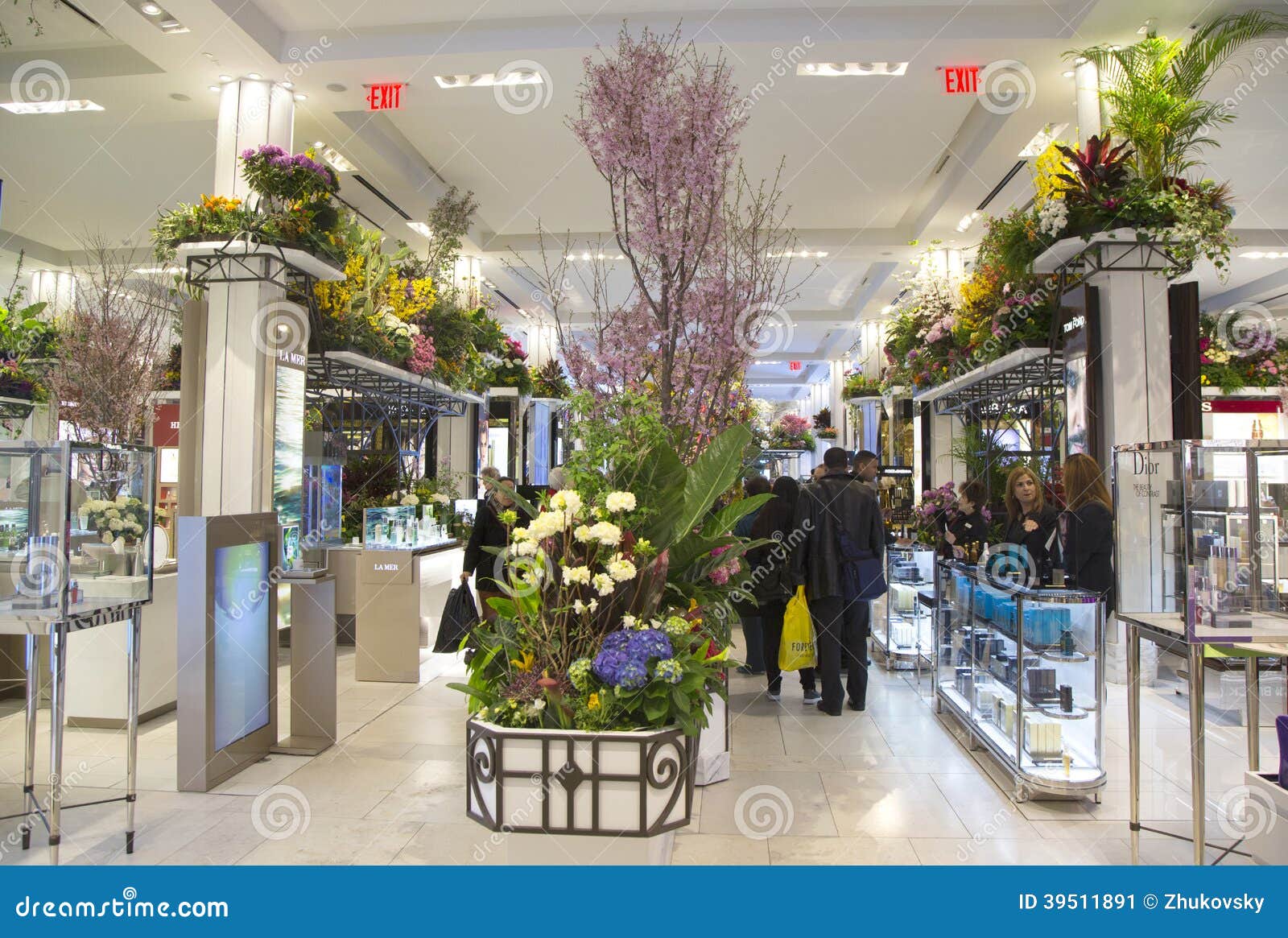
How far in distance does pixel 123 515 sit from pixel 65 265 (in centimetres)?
1136

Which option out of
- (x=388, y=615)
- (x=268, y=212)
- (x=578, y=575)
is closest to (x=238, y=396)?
(x=268, y=212)

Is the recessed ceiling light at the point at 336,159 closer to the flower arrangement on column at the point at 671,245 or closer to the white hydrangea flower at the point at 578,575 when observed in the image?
the flower arrangement on column at the point at 671,245

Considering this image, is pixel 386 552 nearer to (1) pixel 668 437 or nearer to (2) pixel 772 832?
(2) pixel 772 832

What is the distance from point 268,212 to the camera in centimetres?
643

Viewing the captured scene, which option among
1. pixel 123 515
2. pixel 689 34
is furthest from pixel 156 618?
pixel 689 34

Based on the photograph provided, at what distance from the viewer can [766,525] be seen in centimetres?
600

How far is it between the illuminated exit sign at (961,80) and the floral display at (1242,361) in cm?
508

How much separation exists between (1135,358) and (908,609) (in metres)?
2.54

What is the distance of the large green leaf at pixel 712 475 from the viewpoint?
2.66m

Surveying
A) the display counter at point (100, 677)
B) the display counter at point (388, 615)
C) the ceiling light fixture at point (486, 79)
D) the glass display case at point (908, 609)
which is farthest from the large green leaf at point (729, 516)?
the ceiling light fixture at point (486, 79)

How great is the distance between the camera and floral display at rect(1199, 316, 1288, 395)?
10172 mm

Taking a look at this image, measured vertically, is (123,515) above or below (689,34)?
below

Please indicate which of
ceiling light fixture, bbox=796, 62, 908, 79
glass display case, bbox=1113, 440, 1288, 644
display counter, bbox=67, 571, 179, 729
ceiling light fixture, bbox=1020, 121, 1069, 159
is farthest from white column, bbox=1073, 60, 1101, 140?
display counter, bbox=67, 571, 179, 729
